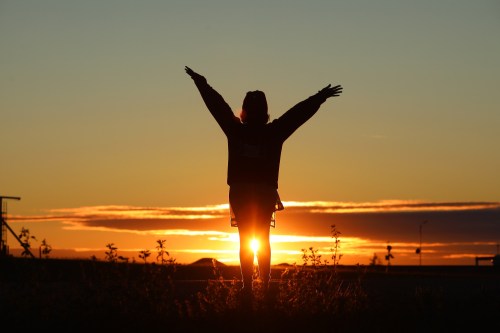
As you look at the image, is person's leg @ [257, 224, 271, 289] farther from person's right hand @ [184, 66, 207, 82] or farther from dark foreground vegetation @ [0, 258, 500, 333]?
person's right hand @ [184, 66, 207, 82]

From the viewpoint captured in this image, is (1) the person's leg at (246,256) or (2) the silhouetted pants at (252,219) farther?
(1) the person's leg at (246,256)

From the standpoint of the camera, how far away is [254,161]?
13.2 m

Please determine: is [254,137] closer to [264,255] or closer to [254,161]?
[254,161]

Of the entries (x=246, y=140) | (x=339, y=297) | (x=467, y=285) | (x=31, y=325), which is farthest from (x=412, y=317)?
(x=467, y=285)

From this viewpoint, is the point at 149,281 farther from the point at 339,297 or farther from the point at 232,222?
the point at 339,297

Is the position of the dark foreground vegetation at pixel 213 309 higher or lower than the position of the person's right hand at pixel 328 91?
lower

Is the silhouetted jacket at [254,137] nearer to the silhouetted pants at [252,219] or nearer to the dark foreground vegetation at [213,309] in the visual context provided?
the silhouetted pants at [252,219]

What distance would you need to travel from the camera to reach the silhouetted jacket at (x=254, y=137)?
1318cm

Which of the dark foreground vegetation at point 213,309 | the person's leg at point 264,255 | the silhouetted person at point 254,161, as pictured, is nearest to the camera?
the dark foreground vegetation at point 213,309

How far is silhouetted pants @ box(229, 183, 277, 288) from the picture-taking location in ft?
43.3

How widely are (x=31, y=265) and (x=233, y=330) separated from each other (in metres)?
3.24

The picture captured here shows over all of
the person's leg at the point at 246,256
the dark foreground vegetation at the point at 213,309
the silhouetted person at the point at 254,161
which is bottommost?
the dark foreground vegetation at the point at 213,309

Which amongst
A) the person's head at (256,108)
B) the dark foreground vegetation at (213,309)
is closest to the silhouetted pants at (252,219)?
the dark foreground vegetation at (213,309)

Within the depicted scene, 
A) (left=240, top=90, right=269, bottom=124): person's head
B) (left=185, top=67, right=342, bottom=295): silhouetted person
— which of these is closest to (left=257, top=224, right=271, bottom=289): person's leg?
(left=185, top=67, right=342, bottom=295): silhouetted person
